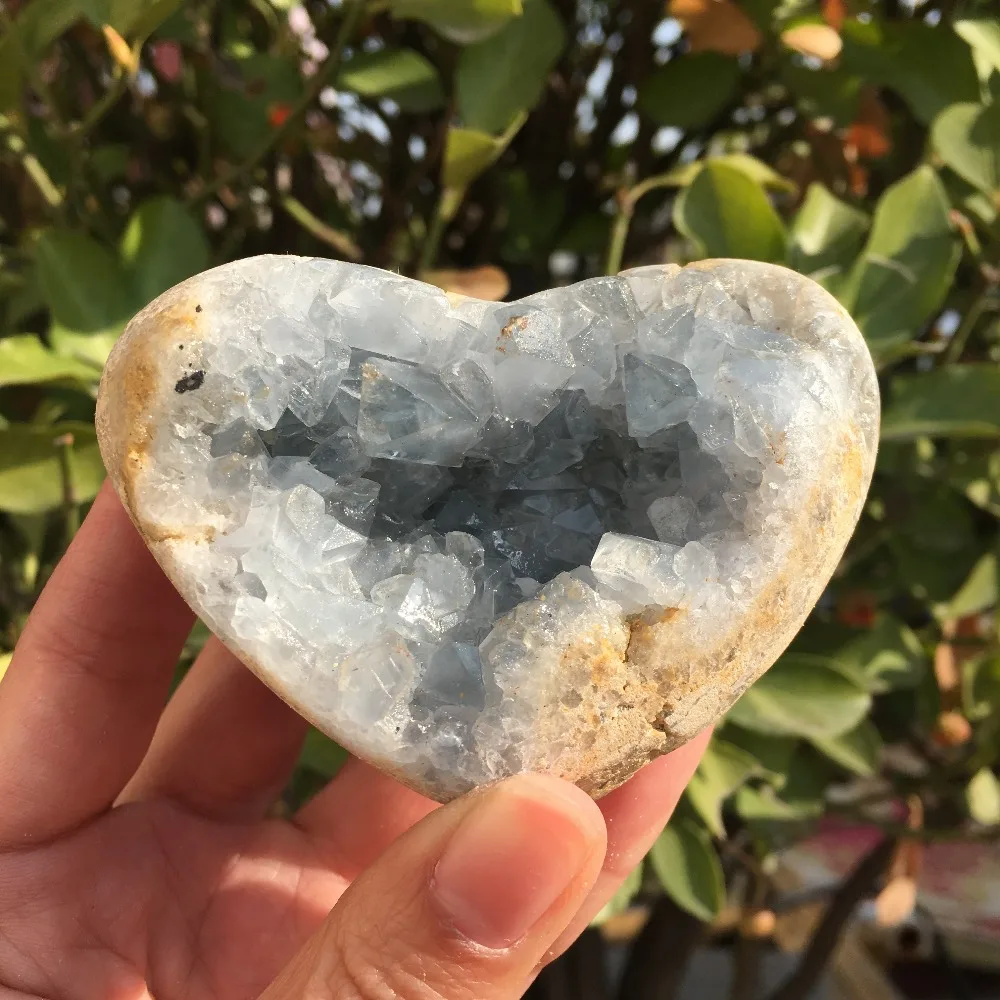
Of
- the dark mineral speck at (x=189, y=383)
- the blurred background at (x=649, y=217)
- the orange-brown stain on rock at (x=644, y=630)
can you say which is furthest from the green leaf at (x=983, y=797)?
the dark mineral speck at (x=189, y=383)

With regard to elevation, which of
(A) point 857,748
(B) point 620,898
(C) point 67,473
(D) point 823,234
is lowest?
(B) point 620,898

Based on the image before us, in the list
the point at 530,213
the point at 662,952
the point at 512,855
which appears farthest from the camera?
the point at 662,952

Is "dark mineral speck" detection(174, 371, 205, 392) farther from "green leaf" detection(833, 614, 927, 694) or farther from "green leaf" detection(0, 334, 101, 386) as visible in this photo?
"green leaf" detection(833, 614, 927, 694)

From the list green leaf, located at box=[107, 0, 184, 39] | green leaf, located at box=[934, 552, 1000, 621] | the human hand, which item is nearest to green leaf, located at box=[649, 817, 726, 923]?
the human hand

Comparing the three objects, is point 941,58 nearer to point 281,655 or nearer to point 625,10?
point 625,10

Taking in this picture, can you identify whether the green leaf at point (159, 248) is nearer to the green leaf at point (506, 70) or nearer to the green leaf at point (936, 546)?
the green leaf at point (506, 70)

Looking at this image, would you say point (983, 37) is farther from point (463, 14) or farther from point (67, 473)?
point (67, 473)

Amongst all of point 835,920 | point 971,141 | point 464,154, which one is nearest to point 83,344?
point 464,154
